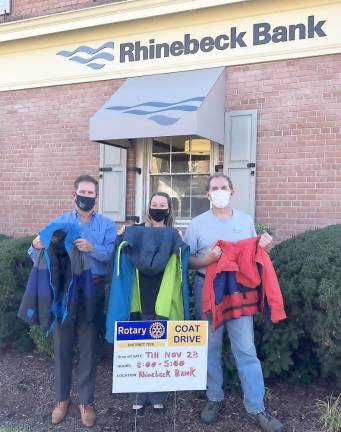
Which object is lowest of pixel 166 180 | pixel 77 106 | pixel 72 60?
pixel 166 180

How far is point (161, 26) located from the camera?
8.12 metres

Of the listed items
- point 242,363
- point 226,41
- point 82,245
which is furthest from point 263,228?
point 82,245

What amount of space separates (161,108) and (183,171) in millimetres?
1277

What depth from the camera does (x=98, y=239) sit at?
14.2 feet

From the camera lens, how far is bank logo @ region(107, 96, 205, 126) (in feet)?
23.4

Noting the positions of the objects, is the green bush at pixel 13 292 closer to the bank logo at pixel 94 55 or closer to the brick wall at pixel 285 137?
the brick wall at pixel 285 137

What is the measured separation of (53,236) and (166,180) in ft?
14.4

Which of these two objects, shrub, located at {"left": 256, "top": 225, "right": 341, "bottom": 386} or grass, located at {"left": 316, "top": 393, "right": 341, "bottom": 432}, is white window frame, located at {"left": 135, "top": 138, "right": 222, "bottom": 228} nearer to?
shrub, located at {"left": 256, "top": 225, "right": 341, "bottom": 386}

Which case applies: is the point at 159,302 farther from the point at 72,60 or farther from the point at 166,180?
the point at 72,60

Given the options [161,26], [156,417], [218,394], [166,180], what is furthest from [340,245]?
[161,26]

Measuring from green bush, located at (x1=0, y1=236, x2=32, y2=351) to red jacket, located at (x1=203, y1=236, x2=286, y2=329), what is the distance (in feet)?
8.45

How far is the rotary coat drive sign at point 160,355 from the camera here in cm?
391

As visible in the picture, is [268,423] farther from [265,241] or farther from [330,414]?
[265,241]

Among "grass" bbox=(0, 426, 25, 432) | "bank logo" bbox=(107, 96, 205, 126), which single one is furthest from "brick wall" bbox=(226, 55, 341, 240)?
"grass" bbox=(0, 426, 25, 432)
